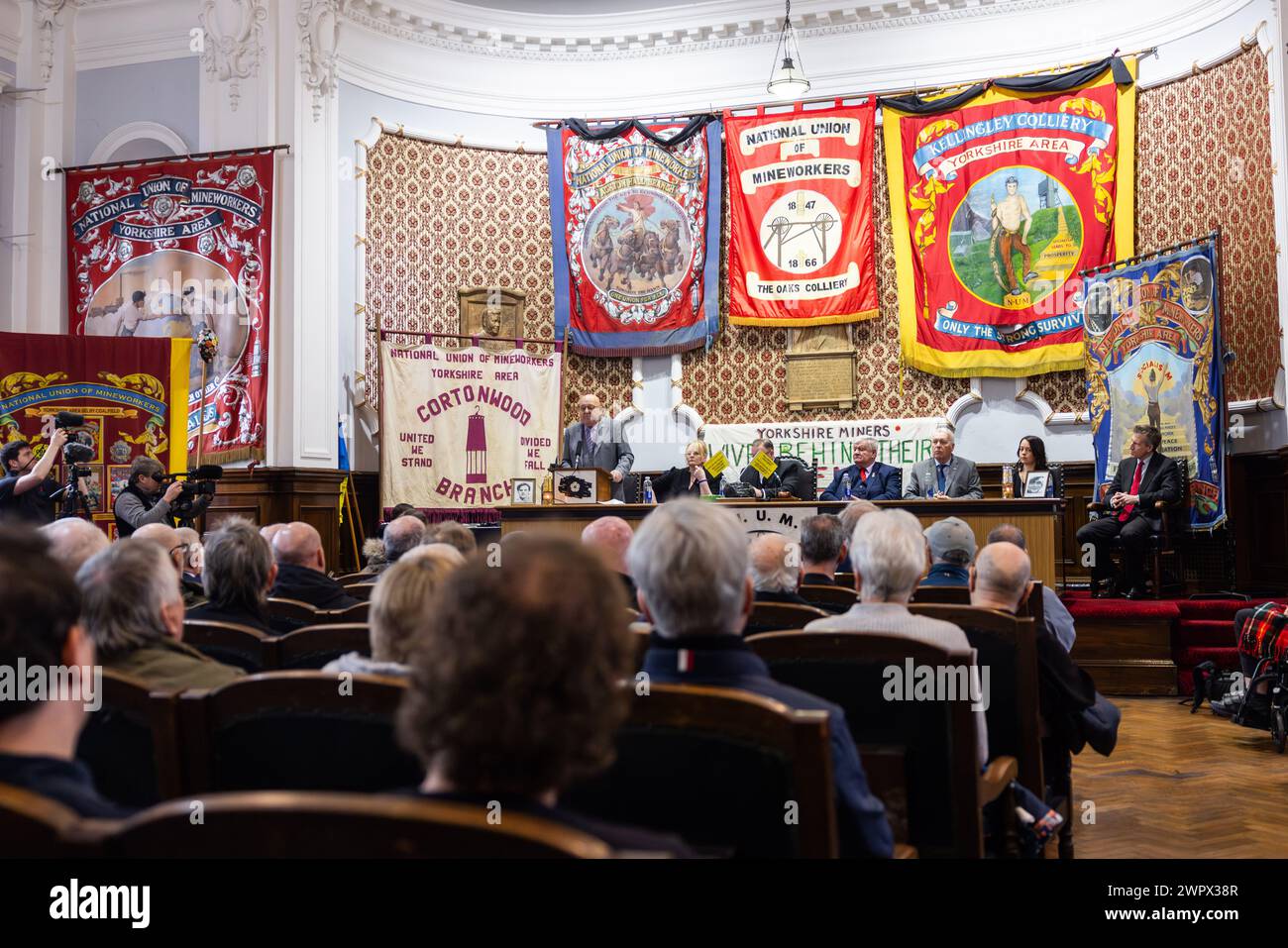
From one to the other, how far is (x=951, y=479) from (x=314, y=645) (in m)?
5.77

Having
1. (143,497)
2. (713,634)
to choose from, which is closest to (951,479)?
(143,497)

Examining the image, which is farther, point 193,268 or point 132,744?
point 193,268

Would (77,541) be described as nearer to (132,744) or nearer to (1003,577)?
(132,744)

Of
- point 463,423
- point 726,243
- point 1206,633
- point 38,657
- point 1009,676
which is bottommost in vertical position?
point 1206,633

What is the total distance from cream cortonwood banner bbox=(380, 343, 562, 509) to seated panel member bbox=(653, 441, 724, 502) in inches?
65.7

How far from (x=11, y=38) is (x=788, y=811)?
31.8ft

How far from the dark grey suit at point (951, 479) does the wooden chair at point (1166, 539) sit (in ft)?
2.63

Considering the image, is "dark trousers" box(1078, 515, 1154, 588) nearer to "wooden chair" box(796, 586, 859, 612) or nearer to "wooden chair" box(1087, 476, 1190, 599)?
"wooden chair" box(1087, 476, 1190, 599)

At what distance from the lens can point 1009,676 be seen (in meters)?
2.63

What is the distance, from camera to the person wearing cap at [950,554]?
357 cm

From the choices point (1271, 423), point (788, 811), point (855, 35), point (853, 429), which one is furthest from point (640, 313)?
point (788, 811)

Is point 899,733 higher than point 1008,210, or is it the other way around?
point 1008,210
